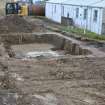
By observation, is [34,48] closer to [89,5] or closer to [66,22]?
[89,5]

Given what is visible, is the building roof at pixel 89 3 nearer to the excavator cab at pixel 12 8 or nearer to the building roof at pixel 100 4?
the building roof at pixel 100 4

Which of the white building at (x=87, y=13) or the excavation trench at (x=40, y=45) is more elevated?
the white building at (x=87, y=13)

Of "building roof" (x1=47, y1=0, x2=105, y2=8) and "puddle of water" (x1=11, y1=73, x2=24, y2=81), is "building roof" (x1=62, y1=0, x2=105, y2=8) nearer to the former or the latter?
"building roof" (x1=47, y1=0, x2=105, y2=8)

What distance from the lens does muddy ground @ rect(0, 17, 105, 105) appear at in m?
10.3

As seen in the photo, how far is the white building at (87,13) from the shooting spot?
25.0 m

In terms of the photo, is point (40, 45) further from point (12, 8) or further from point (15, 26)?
point (12, 8)

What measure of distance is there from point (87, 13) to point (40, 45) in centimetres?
560

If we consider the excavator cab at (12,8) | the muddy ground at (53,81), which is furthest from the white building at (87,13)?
the muddy ground at (53,81)

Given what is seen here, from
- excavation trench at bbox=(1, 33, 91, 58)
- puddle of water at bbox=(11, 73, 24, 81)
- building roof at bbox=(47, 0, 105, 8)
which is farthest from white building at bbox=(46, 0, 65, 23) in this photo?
puddle of water at bbox=(11, 73, 24, 81)

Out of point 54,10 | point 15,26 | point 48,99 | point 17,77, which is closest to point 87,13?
point 15,26

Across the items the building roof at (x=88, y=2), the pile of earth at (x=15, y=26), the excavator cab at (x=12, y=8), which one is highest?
the building roof at (x=88, y=2)

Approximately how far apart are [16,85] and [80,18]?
18700 mm

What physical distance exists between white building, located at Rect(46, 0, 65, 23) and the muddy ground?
20312 mm

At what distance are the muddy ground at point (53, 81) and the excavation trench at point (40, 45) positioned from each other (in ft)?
14.7
